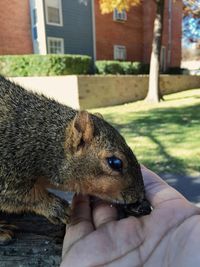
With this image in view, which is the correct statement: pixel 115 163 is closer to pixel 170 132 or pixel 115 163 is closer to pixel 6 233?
pixel 6 233

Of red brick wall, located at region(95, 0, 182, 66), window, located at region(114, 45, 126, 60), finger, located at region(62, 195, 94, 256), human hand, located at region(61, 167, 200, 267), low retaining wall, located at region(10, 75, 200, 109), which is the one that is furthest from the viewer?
window, located at region(114, 45, 126, 60)

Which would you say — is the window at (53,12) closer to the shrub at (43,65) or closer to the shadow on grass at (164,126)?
the shrub at (43,65)

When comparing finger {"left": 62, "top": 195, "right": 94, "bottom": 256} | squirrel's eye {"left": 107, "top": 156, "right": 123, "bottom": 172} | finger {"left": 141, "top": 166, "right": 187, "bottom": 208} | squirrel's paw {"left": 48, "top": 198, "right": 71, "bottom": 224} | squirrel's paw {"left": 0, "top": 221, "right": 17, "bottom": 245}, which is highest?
squirrel's eye {"left": 107, "top": 156, "right": 123, "bottom": 172}

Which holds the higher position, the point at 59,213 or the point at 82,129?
the point at 82,129

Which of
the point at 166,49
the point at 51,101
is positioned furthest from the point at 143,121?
the point at 166,49

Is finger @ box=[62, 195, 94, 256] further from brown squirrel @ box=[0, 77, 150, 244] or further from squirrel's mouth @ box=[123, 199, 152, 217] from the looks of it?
squirrel's mouth @ box=[123, 199, 152, 217]

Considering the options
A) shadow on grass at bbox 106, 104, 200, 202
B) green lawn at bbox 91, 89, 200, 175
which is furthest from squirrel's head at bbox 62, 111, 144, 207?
green lawn at bbox 91, 89, 200, 175

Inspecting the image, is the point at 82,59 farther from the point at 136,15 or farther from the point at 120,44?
the point at 136,15

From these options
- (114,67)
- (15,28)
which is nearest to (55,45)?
(15,28)
